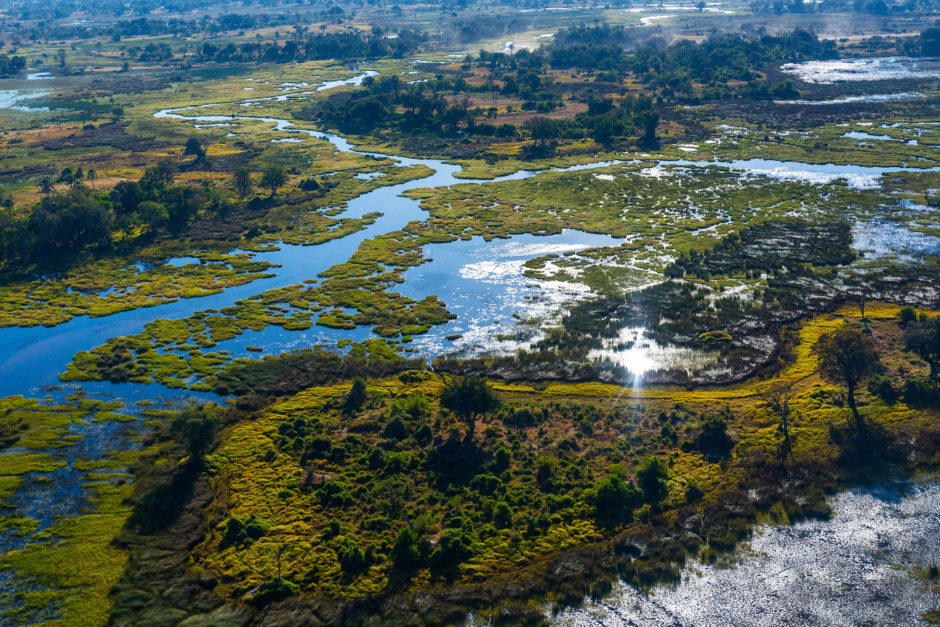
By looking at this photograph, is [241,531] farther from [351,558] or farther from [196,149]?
[196,149]

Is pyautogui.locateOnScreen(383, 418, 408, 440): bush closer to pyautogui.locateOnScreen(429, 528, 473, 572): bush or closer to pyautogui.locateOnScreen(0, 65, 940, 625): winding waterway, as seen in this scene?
pyautogui.locateOnScreen(429, 528, 473, 572): bush

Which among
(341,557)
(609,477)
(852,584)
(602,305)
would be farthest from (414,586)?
(602,305)

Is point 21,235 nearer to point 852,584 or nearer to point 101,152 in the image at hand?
point 101,152

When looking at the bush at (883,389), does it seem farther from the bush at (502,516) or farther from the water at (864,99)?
the water at (864,99)

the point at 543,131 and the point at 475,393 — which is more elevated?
the point at 543,131

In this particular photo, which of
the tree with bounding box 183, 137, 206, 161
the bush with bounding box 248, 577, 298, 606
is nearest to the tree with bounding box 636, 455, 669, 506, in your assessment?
the bush with bounding box 248, 577, 298, 606

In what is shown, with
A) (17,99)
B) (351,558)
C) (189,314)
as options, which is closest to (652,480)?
(351,558)

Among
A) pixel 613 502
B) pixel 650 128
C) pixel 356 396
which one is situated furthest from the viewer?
pixel 650 128
